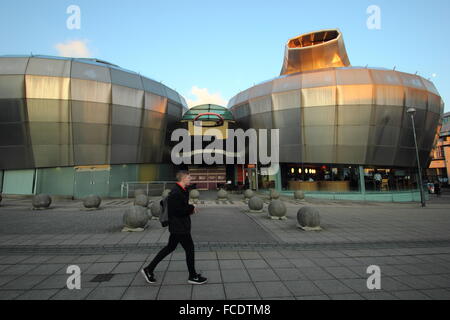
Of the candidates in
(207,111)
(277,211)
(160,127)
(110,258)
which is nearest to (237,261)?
(110,258)

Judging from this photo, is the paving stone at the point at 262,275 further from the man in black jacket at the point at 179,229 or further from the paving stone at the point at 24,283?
the paving stone at the point at 24,283

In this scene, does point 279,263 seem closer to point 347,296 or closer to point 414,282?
point 347,296

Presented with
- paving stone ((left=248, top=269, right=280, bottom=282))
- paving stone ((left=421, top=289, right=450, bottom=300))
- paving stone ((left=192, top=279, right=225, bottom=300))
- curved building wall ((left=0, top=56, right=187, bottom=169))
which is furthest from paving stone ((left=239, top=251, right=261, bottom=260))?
curved building wall ((left=0, top=56, right=187, bottom=169))

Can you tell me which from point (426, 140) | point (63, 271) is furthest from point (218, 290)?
point (426, 140)

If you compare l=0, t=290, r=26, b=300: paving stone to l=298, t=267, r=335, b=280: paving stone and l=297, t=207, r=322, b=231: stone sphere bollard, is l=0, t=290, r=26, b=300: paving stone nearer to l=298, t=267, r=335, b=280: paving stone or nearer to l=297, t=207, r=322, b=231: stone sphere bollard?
l=298, t=267, r=335, b=280: paving stone

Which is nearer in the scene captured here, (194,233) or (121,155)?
(194,233)

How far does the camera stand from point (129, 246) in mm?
6762

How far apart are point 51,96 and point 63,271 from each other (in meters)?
22.6

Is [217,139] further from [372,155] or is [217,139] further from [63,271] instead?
[63,271]

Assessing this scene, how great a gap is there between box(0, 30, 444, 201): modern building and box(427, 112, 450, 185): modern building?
131ft

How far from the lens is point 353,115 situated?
2289cm

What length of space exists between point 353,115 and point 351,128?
4.75 ft

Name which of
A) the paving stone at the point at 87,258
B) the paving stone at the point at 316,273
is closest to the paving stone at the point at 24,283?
the paving stone at the point at 87,258

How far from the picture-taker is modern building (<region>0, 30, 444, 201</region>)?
20641 mm
